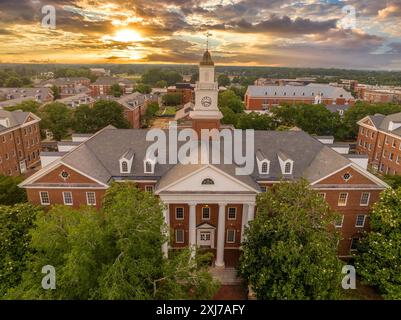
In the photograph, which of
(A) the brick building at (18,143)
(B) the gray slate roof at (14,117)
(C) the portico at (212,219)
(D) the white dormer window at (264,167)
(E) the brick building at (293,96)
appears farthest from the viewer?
(E) the brick building at (293,96)

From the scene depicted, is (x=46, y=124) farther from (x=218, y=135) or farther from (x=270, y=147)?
(x=270, y=147)

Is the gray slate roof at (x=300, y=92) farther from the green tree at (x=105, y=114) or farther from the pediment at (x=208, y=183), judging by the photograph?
the pediment at (x=208, y=183)

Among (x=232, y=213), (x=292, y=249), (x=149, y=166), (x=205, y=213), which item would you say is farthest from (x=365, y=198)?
(x=149, y=166)

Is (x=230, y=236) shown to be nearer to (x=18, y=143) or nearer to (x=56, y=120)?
(x=18, y=143)

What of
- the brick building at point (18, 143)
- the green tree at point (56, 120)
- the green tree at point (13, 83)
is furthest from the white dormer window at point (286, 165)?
the green tree at point (13, 83)

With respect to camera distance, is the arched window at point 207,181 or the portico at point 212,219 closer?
the arched window at point 207,181
